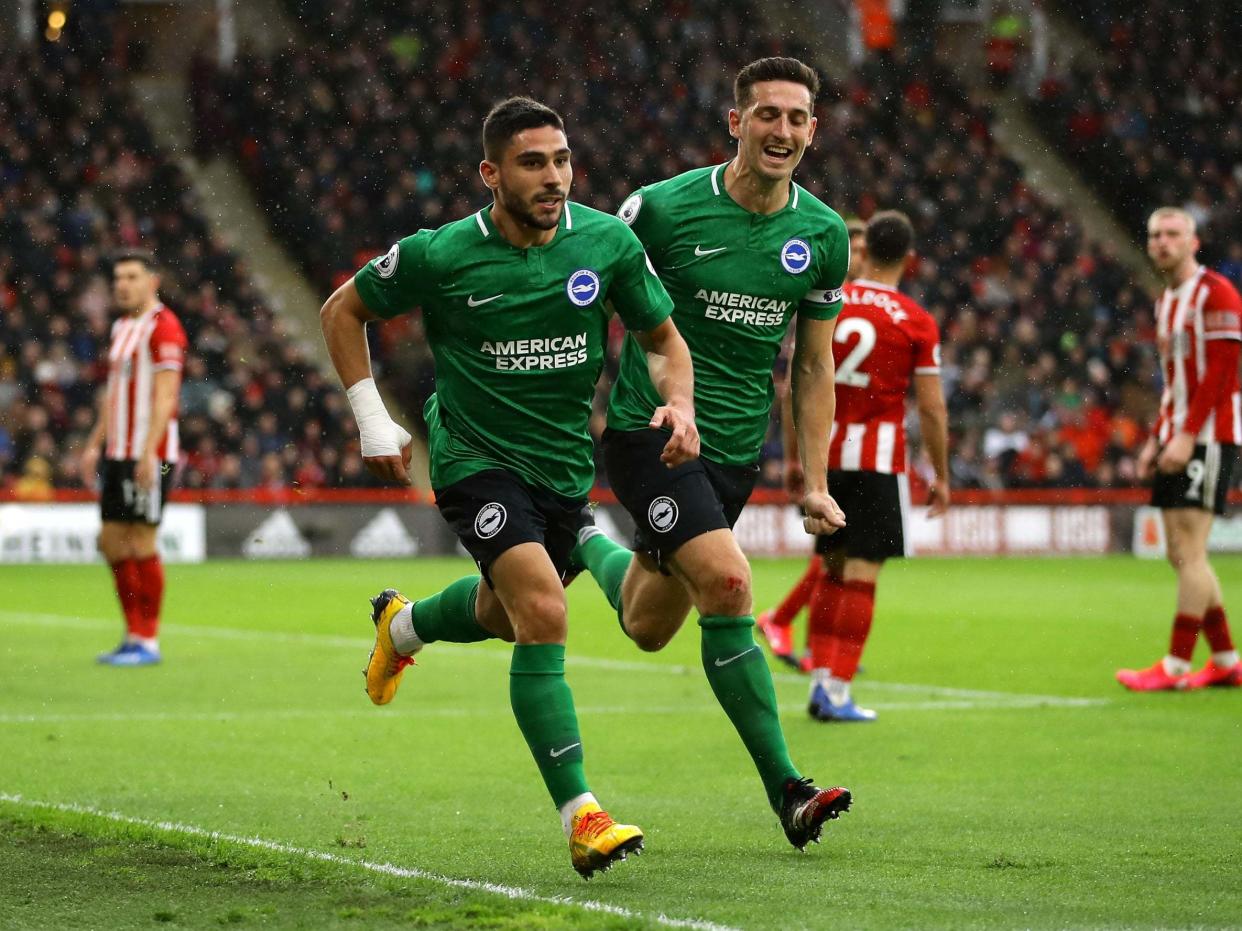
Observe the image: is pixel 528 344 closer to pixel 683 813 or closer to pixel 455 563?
pixel 683 813

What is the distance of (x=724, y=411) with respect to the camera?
643 centimetres

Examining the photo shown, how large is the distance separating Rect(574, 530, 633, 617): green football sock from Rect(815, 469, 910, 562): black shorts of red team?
6.57 feet

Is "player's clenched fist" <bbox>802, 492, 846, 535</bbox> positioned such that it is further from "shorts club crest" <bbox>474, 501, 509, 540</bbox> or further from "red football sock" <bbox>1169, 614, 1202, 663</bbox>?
"red football sock" <bbox>1169, 614, 1202, 663</bbox>

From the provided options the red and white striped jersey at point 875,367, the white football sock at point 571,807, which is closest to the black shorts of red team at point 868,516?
the red and white striped jersey at point 875,367

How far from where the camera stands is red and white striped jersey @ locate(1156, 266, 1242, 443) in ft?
33.5

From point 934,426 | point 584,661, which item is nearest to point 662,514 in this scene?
point 934,426

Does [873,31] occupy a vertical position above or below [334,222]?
above

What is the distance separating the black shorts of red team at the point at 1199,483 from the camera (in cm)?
1016

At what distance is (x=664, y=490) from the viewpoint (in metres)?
6.02

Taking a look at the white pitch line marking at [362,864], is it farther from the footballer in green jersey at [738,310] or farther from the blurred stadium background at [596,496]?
the footballer in green jersey at [738,310]

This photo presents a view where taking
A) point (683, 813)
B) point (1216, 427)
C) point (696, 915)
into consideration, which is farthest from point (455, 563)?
point (696, 915)

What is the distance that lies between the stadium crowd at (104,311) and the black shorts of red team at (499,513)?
1836cm

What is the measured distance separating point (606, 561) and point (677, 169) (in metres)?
23.1

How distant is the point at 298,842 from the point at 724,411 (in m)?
1.96
